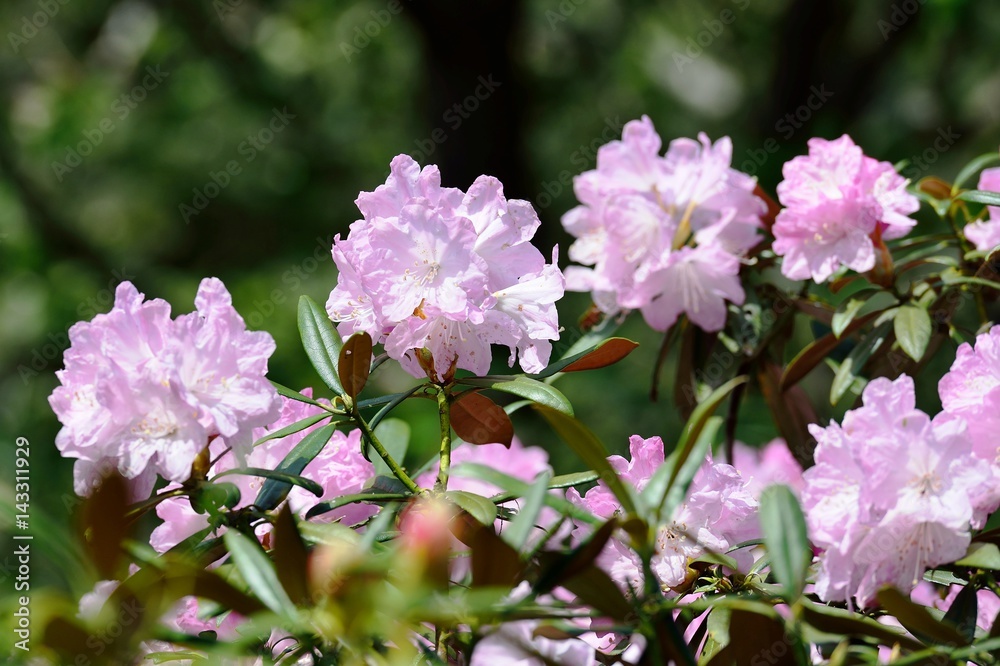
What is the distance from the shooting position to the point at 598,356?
815 mm

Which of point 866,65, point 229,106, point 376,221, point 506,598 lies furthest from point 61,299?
point 506,598

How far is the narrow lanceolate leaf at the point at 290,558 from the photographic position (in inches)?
21.3

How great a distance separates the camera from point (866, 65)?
3.71 meters

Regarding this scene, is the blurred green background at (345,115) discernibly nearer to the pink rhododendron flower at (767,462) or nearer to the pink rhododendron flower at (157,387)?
the pink rhododendron flower at (767,462)

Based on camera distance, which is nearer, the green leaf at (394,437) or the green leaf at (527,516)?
the green leaf at (527,516)

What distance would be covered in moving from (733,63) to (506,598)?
4844 millimetres

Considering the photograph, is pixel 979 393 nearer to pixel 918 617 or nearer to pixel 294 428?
pixel 918 617

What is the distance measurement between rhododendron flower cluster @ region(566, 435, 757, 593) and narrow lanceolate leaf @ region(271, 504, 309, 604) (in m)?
0.29

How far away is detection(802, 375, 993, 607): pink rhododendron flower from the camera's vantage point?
65 cm

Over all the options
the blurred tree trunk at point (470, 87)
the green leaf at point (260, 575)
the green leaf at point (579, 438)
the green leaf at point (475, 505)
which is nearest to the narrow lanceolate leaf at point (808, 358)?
the green leaf at point (475, 505)

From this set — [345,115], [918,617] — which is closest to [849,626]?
[918,617]

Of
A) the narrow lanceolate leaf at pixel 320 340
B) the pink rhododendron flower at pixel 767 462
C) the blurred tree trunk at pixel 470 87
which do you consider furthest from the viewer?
the blurred tree trunk at pixel 470 87

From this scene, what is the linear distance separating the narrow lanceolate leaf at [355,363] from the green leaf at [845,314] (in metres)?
0.53

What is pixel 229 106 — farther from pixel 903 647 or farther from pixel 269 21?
pixel 903 647
